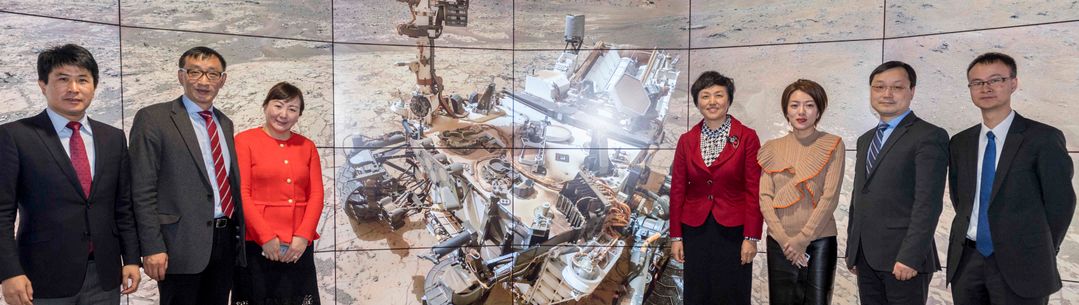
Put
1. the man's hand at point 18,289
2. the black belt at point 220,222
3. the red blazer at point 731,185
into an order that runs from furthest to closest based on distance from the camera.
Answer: the red blazer at point 731,185, the black belt at point 220,222, the man's hand at point 18,289

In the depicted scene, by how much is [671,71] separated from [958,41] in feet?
4.98

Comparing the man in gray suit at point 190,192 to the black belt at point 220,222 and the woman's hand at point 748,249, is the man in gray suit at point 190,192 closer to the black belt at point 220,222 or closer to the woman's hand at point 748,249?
the black belt at point 220,222

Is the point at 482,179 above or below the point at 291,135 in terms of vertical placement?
below

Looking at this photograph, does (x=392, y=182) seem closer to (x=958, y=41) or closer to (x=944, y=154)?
(x=944, y=154)

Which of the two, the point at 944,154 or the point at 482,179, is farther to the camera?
the point at 482,179

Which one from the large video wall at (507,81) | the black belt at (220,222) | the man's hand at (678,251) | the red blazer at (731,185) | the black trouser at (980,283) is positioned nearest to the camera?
Result: the black trouser at (980,283)

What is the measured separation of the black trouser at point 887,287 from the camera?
231 centimetres

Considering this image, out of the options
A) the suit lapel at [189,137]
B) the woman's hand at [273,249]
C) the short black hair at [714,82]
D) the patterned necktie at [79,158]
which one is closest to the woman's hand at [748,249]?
the short black hair at [714,82]

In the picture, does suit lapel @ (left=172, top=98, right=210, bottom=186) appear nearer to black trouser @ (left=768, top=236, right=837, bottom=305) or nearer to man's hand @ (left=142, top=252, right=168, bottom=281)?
man's hand @ (left=142, top=252, right=168, bottom=281)

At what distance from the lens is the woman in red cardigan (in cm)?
253

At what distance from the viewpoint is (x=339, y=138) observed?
3389 millimetres

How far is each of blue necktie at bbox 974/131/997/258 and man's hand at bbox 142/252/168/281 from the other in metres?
3.33

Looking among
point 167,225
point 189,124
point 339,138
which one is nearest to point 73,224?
point 167,225

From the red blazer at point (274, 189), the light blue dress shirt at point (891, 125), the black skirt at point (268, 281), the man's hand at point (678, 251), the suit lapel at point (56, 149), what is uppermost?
the light blue dress shirt at point (891, 125)
